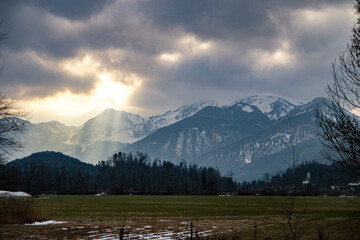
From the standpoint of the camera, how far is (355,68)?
18.4m

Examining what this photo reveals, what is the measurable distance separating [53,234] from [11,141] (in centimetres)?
837

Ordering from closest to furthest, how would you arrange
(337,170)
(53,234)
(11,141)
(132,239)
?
(337,170), (132,239), (53,234), (11,141)

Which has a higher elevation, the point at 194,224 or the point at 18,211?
the point at 18,211

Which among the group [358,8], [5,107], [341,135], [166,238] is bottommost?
[166,238]

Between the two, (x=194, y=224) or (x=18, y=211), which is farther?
Answer: (x=18, y=211)

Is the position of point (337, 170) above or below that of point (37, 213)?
above

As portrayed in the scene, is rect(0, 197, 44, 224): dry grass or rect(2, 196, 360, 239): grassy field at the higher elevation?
rect(0, 197, 44, 224): dry grass

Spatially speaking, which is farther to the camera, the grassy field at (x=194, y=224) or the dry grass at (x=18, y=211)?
the dry grass at (x=18, y=211)

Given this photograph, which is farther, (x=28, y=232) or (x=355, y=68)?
(x=28, y=232)

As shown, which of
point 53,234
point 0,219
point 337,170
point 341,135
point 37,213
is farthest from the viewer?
point 37,213

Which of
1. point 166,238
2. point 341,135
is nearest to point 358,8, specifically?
point 341,135

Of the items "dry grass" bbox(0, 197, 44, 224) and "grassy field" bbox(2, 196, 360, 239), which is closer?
"grassy field" bbox(2, 196, 360, 239)

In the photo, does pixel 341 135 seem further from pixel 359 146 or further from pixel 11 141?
pixel 11 141

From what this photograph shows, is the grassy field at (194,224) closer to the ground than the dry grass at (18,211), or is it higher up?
closer to the ground
